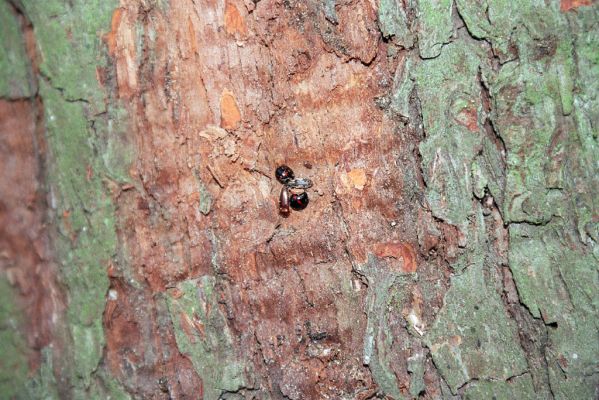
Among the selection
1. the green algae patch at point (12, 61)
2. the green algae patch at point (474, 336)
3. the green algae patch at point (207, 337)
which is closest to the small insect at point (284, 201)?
the green algae patch at point (207, 337)

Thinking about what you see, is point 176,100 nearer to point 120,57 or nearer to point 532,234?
point 120,57

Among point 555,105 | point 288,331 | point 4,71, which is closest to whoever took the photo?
point 555,105

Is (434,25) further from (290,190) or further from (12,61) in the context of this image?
(12,61)

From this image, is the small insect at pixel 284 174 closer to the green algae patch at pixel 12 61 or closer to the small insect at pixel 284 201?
the small insect at pixel 284 201

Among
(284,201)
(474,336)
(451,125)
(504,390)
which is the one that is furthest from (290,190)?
(504,390)

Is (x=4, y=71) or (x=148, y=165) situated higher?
(x=4, y=71)

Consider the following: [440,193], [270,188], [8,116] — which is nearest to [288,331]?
[270,188]

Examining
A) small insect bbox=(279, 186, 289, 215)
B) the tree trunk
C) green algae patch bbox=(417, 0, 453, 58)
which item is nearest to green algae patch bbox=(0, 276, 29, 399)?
the tree trunk
